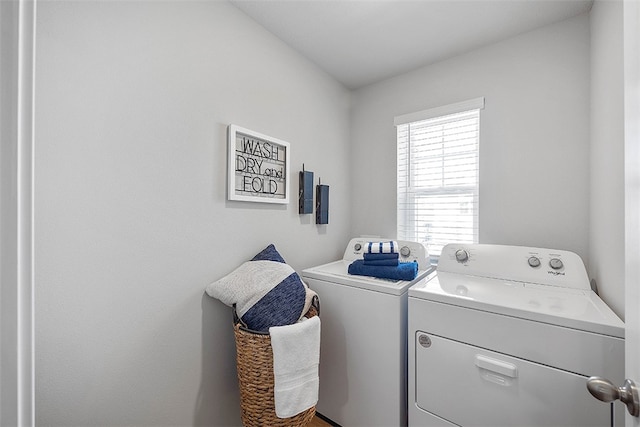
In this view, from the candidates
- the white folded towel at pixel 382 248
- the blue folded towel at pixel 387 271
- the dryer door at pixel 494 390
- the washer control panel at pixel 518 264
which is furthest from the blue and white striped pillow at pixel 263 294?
the washer control panel at pixel 518 264

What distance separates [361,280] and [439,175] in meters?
1.10

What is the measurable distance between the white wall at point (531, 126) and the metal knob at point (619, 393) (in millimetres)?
1282

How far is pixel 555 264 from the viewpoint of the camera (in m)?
1.43

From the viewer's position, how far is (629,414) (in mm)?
619

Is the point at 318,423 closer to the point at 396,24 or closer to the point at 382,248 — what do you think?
the point at 382,248

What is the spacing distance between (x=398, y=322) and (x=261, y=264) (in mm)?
784

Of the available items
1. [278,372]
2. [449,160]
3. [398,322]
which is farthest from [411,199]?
[278,372]

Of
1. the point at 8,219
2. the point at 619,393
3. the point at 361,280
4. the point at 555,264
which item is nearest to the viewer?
the point at 8,219

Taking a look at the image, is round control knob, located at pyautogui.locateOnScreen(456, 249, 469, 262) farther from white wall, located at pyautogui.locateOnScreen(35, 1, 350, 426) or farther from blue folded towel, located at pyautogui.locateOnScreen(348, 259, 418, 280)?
white wall, located at pyautogui.locateOnScreen(35, 1, 350, 426)

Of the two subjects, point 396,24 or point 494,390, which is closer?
point 494,390

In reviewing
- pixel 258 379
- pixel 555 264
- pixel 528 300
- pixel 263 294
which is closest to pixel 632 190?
pixel 528 300

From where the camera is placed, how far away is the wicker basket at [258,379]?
1211 millimetres

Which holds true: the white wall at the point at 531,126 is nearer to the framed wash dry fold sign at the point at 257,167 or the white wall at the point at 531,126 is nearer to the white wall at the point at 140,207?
the framed wash dry fold sign at the point at 257,167

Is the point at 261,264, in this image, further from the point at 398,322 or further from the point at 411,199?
the point at 411,199
